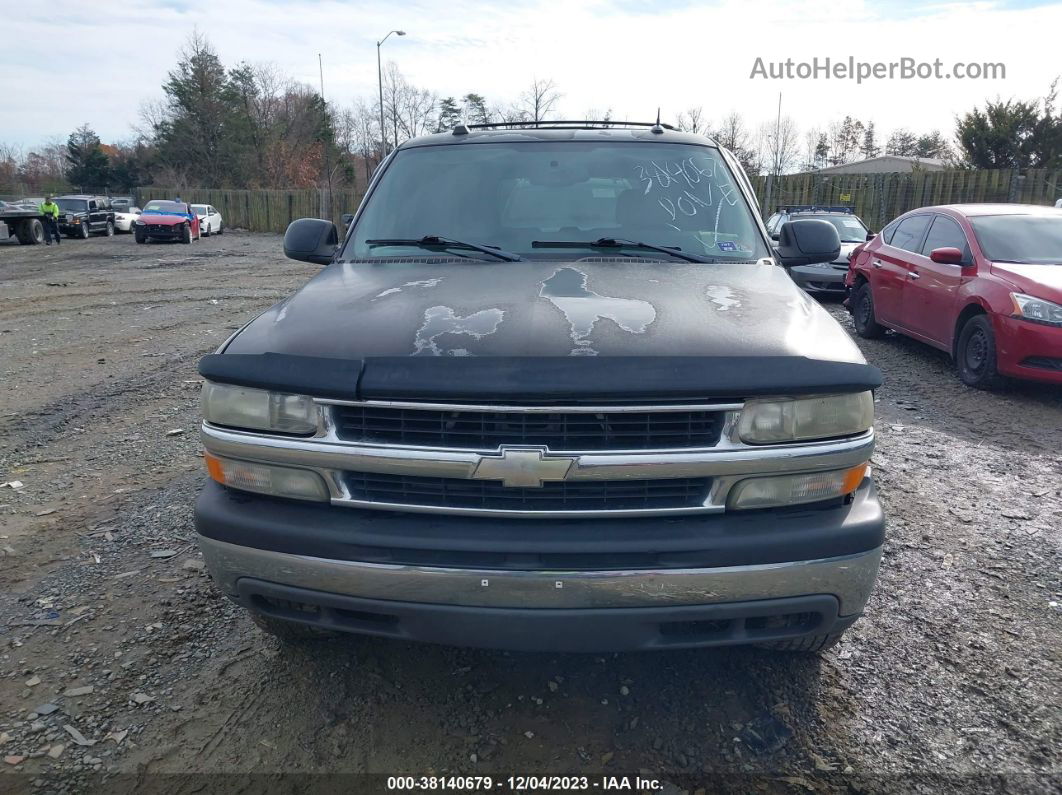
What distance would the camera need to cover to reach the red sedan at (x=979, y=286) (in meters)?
6.15

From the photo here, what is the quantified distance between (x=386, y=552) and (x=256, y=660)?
1063 mm

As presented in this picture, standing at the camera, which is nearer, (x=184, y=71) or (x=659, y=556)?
(x=659, y=556)

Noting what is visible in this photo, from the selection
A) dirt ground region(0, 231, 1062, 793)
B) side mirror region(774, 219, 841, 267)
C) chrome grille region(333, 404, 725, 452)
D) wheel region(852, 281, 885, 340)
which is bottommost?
dirt ground region(0, 231, 1062, 793)

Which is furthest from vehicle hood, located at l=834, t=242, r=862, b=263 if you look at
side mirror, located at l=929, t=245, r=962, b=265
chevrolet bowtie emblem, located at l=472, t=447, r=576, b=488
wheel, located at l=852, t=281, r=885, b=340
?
chevrolet bowtie emblem, located at l=472, t=447, r=576, b=488

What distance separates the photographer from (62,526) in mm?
3979

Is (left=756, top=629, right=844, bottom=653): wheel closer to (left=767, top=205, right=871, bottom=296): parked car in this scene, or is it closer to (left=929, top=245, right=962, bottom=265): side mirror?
(left=929, top=245, right=962, bottom=265): side mirror

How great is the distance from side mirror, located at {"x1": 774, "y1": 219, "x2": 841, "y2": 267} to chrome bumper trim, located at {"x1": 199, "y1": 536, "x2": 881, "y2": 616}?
6.12 ft

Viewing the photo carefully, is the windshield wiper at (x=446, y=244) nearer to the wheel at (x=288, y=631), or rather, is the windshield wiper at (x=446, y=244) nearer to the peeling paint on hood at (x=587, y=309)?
the peeling paint on hood at (x=587, y=309)

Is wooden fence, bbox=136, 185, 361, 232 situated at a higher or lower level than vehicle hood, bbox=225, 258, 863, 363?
higher

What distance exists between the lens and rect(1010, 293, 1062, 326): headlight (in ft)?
19.7

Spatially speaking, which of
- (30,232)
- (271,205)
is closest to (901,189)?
(30,232)

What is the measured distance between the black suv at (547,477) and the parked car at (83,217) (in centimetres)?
3316

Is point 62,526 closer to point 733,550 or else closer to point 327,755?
point 327,755

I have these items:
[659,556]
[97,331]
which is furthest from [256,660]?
[97,331]
